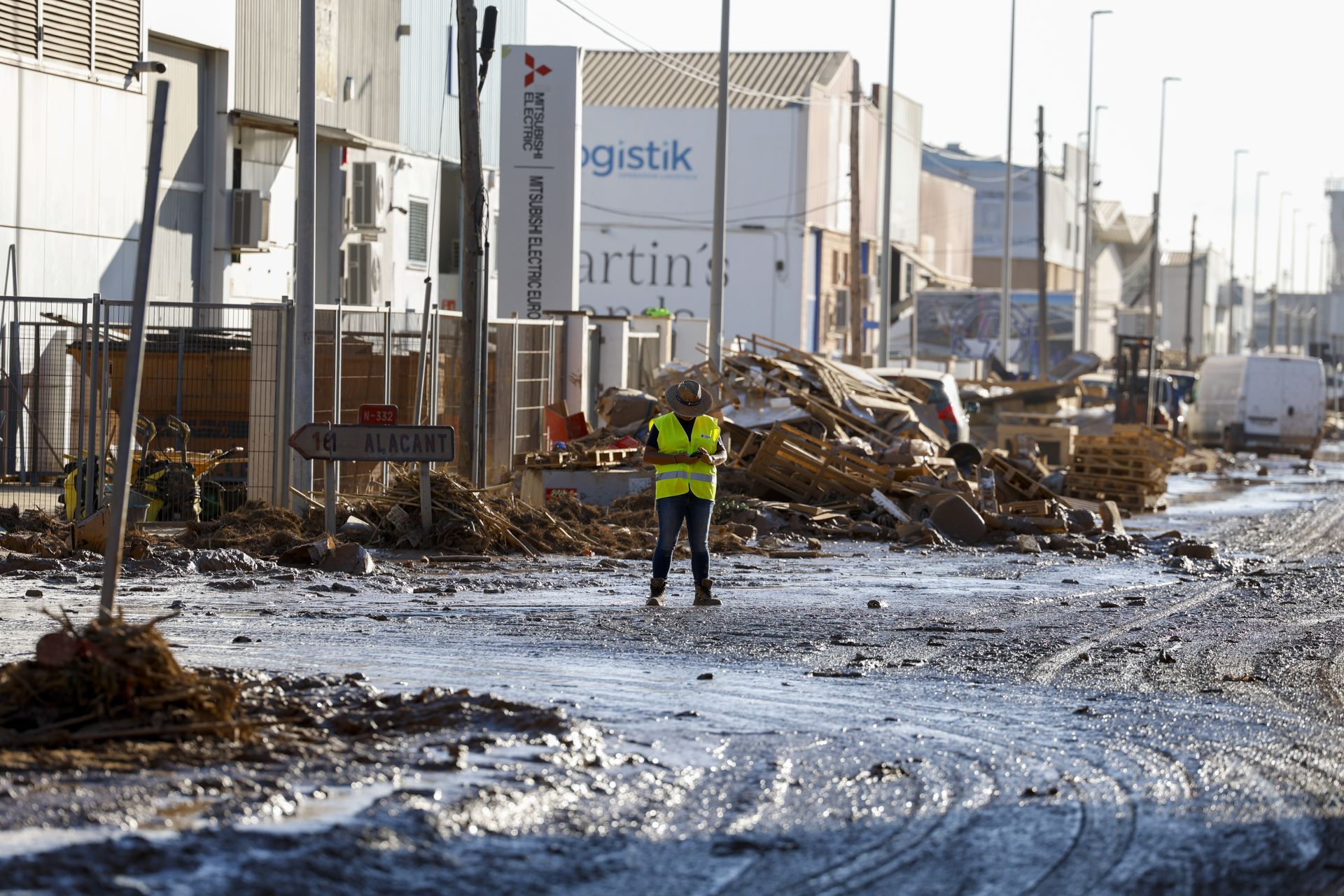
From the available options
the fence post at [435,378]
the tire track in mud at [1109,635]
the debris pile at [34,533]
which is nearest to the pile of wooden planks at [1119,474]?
the tire track in mud at [1109,635]

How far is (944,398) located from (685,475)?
15875mm

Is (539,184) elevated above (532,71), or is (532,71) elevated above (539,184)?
(532,71)

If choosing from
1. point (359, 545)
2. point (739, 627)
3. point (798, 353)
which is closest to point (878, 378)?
point (798, 353)

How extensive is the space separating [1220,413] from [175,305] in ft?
106

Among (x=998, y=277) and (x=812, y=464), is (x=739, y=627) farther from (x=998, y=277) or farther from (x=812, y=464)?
(x=998, y=277)

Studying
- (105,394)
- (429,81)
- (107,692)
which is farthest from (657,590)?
(429,81)

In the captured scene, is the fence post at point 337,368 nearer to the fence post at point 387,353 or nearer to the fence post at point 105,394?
the fence post at point 387,353

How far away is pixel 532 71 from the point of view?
27219mm

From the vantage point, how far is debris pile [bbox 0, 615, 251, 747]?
7289 millimetres

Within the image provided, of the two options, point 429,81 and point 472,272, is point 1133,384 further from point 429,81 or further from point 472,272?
point 472,272

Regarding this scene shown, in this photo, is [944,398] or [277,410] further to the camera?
[944,398]

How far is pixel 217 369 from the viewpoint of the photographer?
19234mm

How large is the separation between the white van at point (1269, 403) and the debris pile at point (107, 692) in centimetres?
3793

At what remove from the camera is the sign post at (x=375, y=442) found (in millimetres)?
14961
